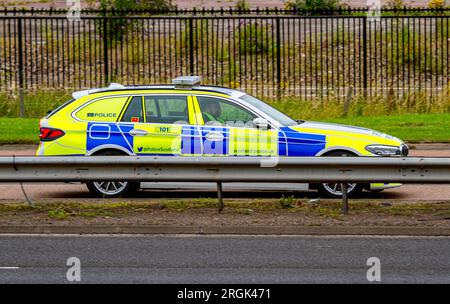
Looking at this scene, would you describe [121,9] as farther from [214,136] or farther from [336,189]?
[336,189]

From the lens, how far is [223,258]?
10.3 m

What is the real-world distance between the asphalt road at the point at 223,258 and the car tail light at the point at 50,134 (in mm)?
3075

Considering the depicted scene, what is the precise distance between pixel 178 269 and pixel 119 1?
2265cm

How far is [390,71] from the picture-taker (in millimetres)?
28797

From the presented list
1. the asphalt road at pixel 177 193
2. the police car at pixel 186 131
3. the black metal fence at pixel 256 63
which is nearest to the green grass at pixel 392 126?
the black metal fence at pixel 256 63

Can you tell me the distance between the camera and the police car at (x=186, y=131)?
45.8 feet

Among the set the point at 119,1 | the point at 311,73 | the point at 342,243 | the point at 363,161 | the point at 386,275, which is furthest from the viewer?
the point at 119,1

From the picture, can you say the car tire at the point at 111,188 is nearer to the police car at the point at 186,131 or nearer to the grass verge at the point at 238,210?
the police car at the point at 186,131

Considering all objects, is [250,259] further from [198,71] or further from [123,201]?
[198,71]

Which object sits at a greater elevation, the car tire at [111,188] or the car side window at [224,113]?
the car side window at [224,113]

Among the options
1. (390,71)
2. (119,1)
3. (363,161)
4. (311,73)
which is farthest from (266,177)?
(119,1)

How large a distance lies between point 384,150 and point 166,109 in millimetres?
3088

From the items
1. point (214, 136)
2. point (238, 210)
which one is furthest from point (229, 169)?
point (214, 136)

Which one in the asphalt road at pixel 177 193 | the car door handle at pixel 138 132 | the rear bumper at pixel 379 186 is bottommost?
the asphalt road at pixel 177 193
